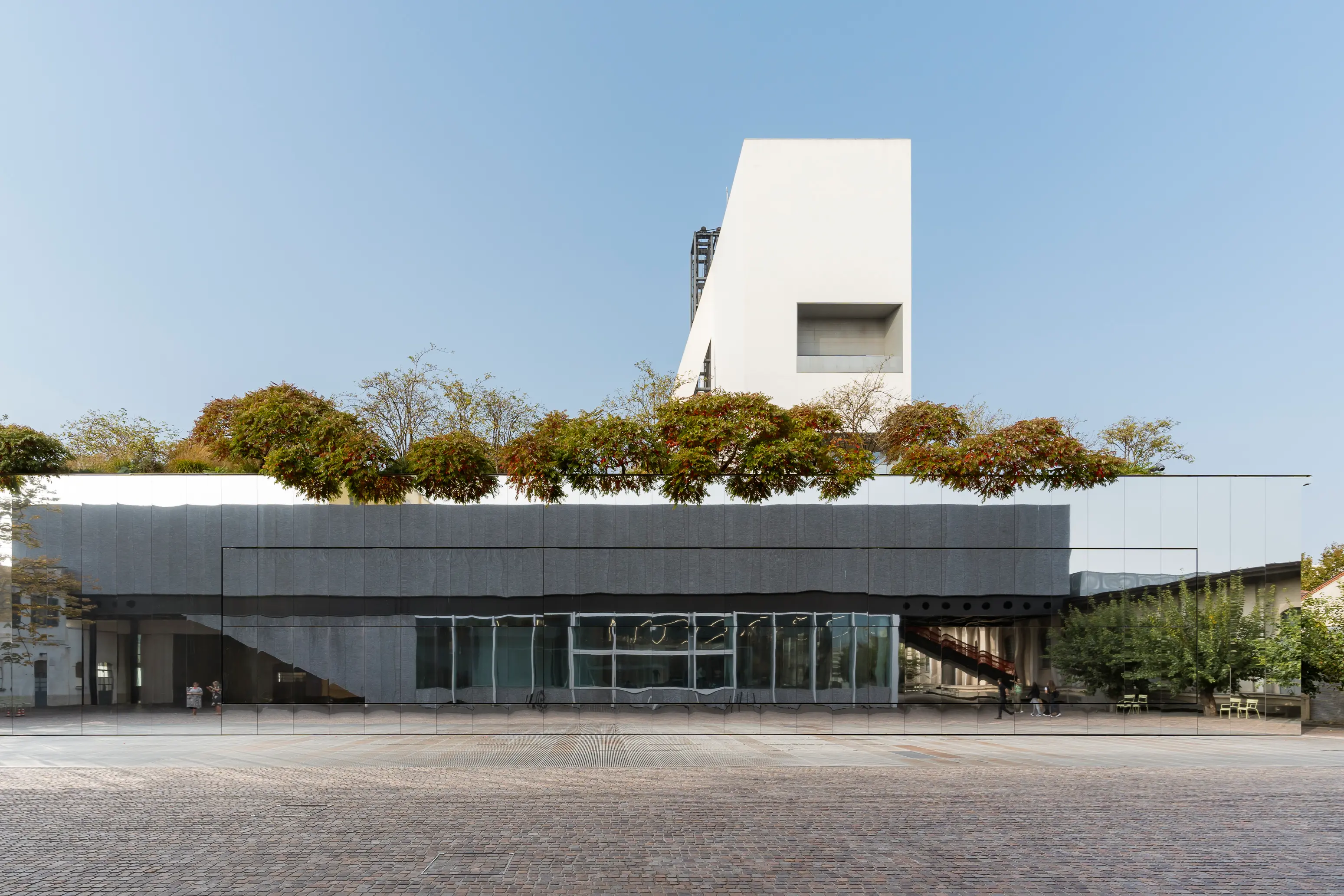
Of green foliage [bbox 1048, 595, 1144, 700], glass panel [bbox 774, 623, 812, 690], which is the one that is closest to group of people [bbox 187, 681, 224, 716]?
glass panel [bbox 774, 623, 812, 690]

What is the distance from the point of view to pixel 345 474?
1961 centimetres

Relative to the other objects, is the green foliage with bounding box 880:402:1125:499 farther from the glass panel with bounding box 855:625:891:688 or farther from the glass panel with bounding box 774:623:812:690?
the glass panel with bounding box 774:623:812:690

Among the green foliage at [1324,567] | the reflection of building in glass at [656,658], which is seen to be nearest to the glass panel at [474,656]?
the reflection of building in glass at [656,658]

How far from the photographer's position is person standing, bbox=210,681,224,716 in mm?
19812

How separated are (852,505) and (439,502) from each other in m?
10.1

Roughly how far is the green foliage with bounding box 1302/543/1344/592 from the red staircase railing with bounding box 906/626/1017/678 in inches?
1293

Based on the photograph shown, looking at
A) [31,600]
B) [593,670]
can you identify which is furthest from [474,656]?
[31,600]

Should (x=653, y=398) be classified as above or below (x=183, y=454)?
above

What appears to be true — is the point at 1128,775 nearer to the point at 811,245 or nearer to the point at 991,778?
the point at 991,778

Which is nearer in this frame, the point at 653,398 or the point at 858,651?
the point at 858,651

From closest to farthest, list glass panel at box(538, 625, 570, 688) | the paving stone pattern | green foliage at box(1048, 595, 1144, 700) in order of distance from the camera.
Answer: the paving stone pattern → glass panel at box(538, 625, 570, 688) → green foliage at box(1048, 595, 1144, 700)

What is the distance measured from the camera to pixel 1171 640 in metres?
20.0

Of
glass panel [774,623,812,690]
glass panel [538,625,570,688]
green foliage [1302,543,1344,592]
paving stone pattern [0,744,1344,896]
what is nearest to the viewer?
paving stone pattern [0,744,1344,896]

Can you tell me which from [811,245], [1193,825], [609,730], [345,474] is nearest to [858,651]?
[609,730]
